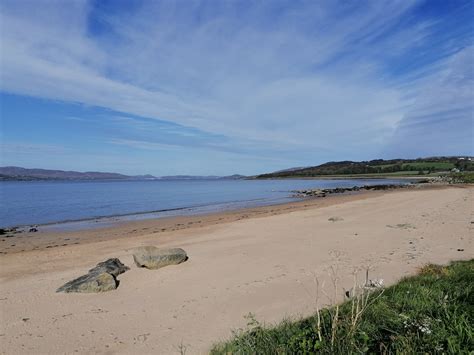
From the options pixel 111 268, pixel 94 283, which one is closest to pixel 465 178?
pixel 111 268

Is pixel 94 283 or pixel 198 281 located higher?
pixel 94 283

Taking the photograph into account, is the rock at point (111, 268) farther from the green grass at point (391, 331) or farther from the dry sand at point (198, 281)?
the green grass at point (391, 331)

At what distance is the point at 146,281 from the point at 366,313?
5.06 m

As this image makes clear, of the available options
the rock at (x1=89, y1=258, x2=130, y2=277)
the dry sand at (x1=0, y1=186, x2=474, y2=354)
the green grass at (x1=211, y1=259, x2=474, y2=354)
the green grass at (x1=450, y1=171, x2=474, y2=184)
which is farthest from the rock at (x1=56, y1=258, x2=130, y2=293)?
the green grass at (x1=450, y1=171, x2=474, y2=184)

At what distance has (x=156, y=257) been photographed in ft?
28.5

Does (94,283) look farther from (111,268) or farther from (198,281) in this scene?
(198,281)

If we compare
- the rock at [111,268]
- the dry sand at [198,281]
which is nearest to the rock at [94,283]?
the rock at [111,268]

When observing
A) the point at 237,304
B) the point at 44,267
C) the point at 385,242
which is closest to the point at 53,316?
the point at 237,304

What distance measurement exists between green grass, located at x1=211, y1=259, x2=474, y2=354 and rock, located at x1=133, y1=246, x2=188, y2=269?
14.7ft

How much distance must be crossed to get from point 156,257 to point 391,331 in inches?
250

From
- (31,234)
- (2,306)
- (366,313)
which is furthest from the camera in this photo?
(31,234)

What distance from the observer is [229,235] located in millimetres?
13703

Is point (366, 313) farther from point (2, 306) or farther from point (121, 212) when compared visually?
point (121, 212)

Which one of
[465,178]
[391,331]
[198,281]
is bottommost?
[198,281]
